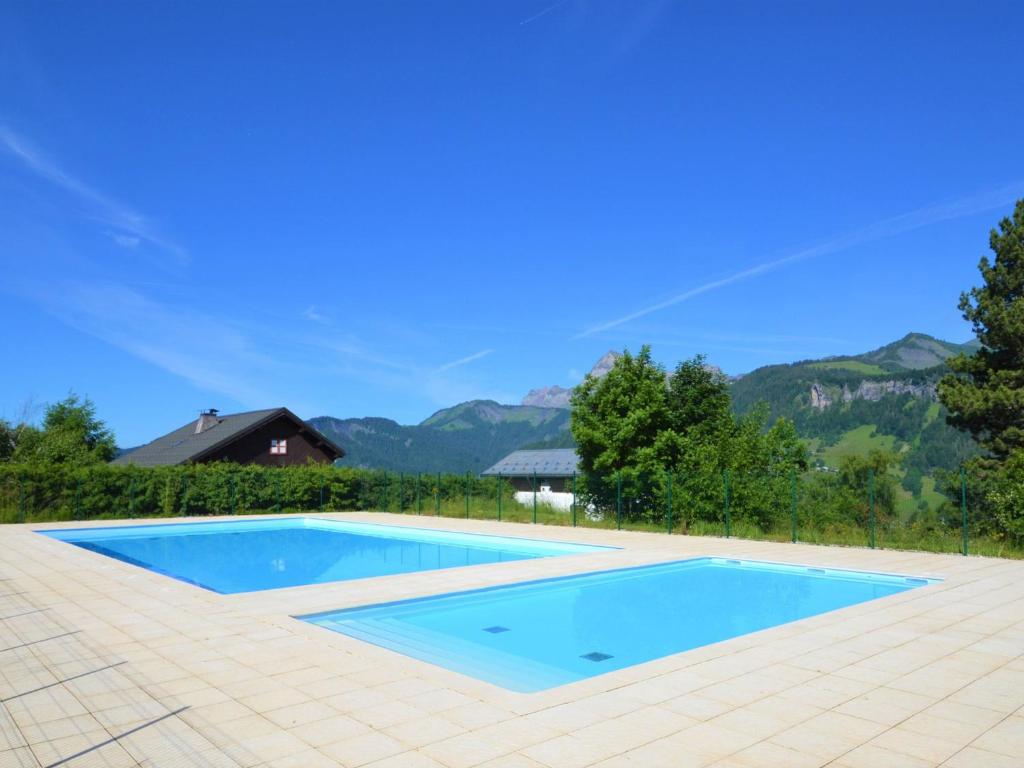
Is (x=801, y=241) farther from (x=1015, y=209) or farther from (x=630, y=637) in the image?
(x=630, y=637)

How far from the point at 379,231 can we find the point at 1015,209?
22.2 meters

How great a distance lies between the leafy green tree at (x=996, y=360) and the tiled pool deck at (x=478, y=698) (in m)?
15.8

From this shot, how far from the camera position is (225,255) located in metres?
30.1

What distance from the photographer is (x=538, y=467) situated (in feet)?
168

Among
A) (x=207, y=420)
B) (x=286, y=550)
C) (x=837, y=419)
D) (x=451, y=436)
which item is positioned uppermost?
(x=451, y=436)

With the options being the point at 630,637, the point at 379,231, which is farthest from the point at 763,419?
the point at 630,637

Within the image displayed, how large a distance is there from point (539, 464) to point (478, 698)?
156 ft

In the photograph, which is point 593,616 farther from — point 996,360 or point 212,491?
point 996,360

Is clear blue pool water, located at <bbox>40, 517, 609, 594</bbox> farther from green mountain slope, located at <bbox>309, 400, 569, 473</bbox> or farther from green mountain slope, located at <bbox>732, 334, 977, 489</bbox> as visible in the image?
green mountain slope, located at <bbox>732, 334, 977, 489</bbox>

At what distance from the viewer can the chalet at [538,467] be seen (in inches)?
1826

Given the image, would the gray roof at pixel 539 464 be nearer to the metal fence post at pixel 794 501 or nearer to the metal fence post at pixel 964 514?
the metal fence post at pixel 794 501

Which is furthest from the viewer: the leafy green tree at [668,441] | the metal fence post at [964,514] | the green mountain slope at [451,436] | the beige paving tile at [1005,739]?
the green mountain slope at [451,436]

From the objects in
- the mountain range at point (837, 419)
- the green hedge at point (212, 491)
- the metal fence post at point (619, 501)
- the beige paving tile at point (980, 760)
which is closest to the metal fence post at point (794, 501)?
the metal fence post at point (619, 501)

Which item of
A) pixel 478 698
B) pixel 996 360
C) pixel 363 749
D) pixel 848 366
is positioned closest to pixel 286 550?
pixel 478 698
